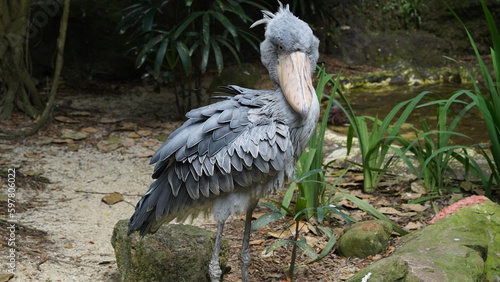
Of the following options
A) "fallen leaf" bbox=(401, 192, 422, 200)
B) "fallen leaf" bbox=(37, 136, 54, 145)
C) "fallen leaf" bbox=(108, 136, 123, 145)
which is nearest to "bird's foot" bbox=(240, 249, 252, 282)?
"fallen leaf" bbox=(401, 192, 422, 200)

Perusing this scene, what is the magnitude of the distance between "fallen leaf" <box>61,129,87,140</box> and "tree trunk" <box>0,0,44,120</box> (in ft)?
1.72

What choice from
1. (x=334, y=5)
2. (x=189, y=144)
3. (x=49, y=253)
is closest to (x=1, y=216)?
(x=49, y=253)

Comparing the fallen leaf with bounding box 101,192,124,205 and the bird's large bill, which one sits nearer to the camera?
the bird's large bill

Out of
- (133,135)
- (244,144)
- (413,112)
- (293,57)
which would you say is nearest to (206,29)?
(133,135)

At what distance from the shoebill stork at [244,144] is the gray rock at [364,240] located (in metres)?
0.72

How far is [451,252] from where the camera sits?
2.66 metres

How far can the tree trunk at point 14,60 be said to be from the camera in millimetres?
5793

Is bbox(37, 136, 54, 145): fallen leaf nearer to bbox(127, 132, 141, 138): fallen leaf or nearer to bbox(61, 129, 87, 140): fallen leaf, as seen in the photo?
bbox(61, 129, 87, 140): fallen leaf

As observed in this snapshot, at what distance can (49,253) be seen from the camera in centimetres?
338

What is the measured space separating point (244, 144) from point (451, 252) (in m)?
1.07

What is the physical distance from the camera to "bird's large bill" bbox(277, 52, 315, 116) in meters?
2.72

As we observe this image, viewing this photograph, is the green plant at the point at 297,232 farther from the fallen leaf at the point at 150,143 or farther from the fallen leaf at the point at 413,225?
the fallen leaf at the point at 150,143

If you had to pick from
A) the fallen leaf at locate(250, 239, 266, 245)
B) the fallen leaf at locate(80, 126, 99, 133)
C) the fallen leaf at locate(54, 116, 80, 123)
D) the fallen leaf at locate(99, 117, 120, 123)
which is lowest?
the fallen leaf at locate(250, 239, 266, 245)

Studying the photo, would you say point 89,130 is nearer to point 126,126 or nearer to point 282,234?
point 126,126
